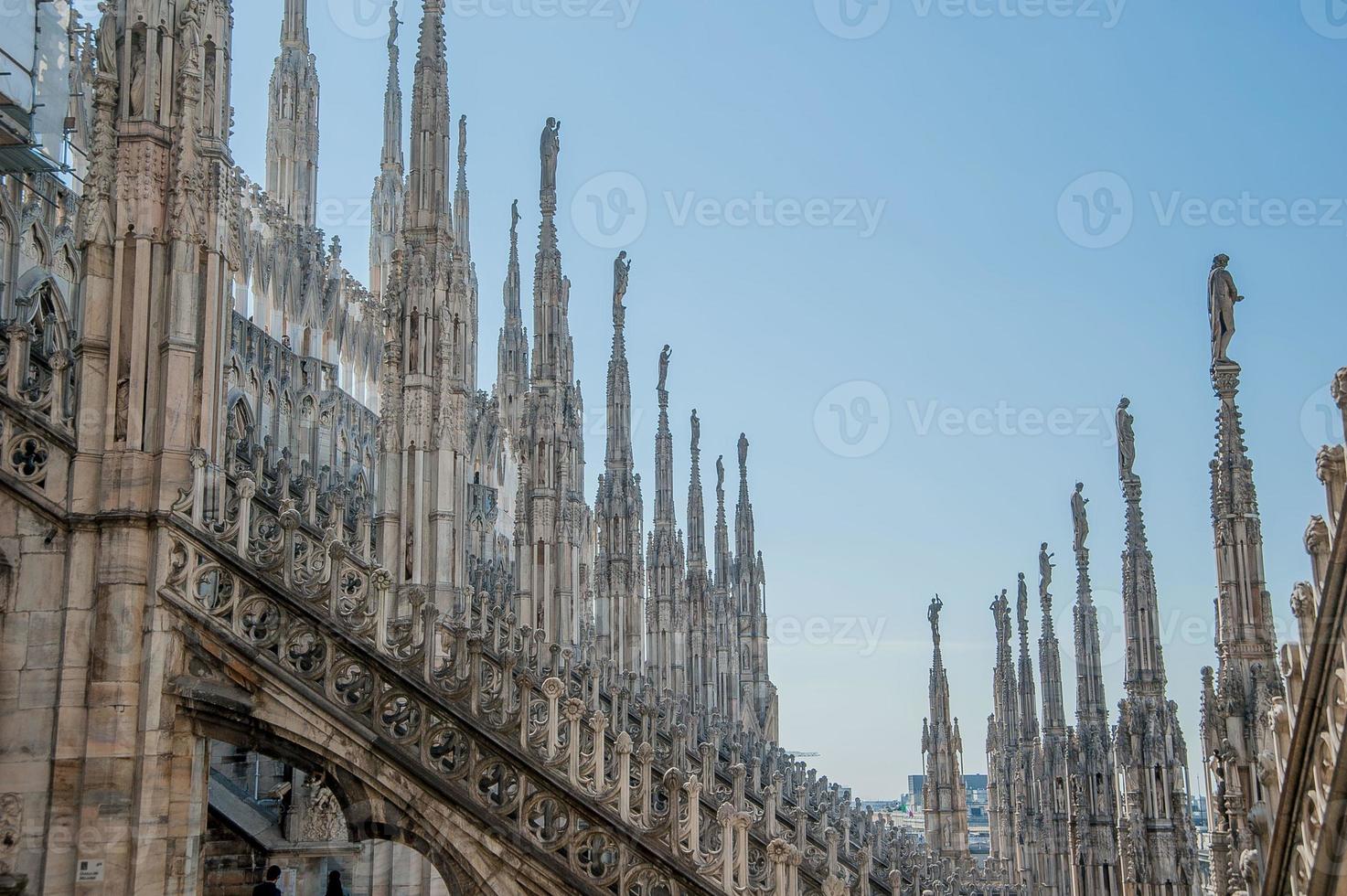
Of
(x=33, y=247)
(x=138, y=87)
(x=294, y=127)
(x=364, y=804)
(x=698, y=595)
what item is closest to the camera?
(x=364, y=804)

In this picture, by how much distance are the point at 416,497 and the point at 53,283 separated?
8.37 meters

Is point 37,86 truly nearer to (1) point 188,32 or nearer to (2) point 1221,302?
(1) point 188,32

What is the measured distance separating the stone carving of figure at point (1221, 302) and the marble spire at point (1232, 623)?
0.01 meters

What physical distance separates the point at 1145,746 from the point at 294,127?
2856 centimetres

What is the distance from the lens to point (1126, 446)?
2462 centimetres

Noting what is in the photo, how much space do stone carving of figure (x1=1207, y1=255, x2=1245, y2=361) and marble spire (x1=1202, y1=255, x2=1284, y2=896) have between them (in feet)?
0.04

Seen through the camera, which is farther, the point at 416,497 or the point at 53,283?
the point at 53,283

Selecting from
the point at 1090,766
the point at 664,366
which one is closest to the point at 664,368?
the point at 664,366

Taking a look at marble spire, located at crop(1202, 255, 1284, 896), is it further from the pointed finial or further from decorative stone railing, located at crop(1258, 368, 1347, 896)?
the pointed finial

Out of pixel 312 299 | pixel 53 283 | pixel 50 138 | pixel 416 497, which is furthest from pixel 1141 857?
pixel 312 299

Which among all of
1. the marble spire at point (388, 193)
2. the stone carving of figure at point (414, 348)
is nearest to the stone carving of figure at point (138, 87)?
the stone carving of figure at point (414, 348)

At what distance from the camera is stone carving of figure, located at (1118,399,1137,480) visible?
80.7 ft

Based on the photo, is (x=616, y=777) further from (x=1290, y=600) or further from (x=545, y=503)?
(x=545, y=503)

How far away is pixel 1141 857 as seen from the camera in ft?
76.3
